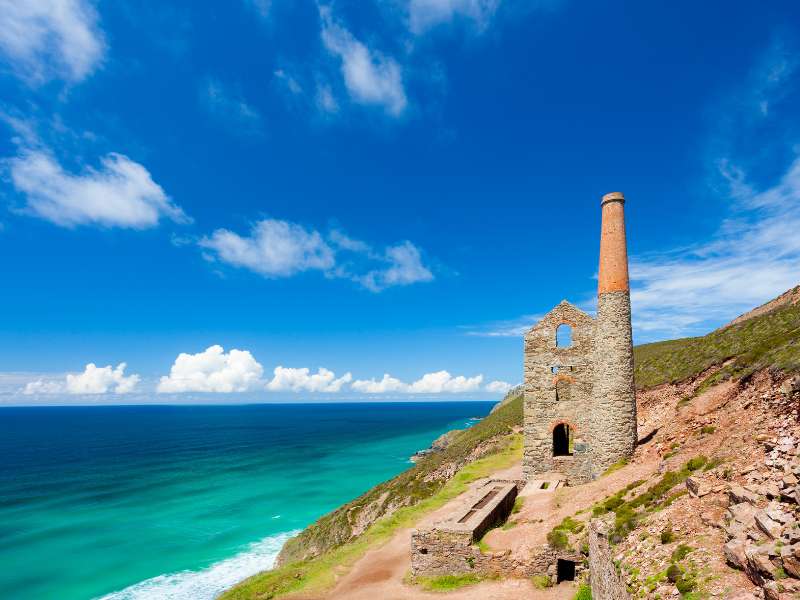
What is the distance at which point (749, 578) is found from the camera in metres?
8.11

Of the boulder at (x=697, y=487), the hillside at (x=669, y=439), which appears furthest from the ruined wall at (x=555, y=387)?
the boulder at (x=697, y=487)

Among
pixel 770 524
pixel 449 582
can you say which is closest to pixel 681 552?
pixel 770 524

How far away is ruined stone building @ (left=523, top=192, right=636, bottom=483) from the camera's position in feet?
68.7

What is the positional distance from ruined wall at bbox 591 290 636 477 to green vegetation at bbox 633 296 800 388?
454 cm

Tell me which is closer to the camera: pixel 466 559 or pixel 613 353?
pixel 466 559

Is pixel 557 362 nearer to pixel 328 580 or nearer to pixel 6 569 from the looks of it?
pixel 328 580

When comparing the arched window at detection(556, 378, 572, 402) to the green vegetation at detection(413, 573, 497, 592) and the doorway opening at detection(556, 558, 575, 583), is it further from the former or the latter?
the green vegetation at detection(413, 573, 497, 592)

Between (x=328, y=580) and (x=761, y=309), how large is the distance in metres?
50.3

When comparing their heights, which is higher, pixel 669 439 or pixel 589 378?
pixel 589 378

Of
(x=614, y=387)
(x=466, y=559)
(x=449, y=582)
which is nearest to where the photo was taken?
(x=449, y=582)

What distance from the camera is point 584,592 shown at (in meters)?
14.1

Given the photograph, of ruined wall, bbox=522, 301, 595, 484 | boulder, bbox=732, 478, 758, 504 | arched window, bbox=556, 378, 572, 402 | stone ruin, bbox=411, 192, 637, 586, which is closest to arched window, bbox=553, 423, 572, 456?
stone ruin, bbox=411, 192, 637, 586

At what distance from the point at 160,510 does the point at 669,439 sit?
5680 cm

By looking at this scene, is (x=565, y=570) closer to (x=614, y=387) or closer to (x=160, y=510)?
(x=614, y=387)
